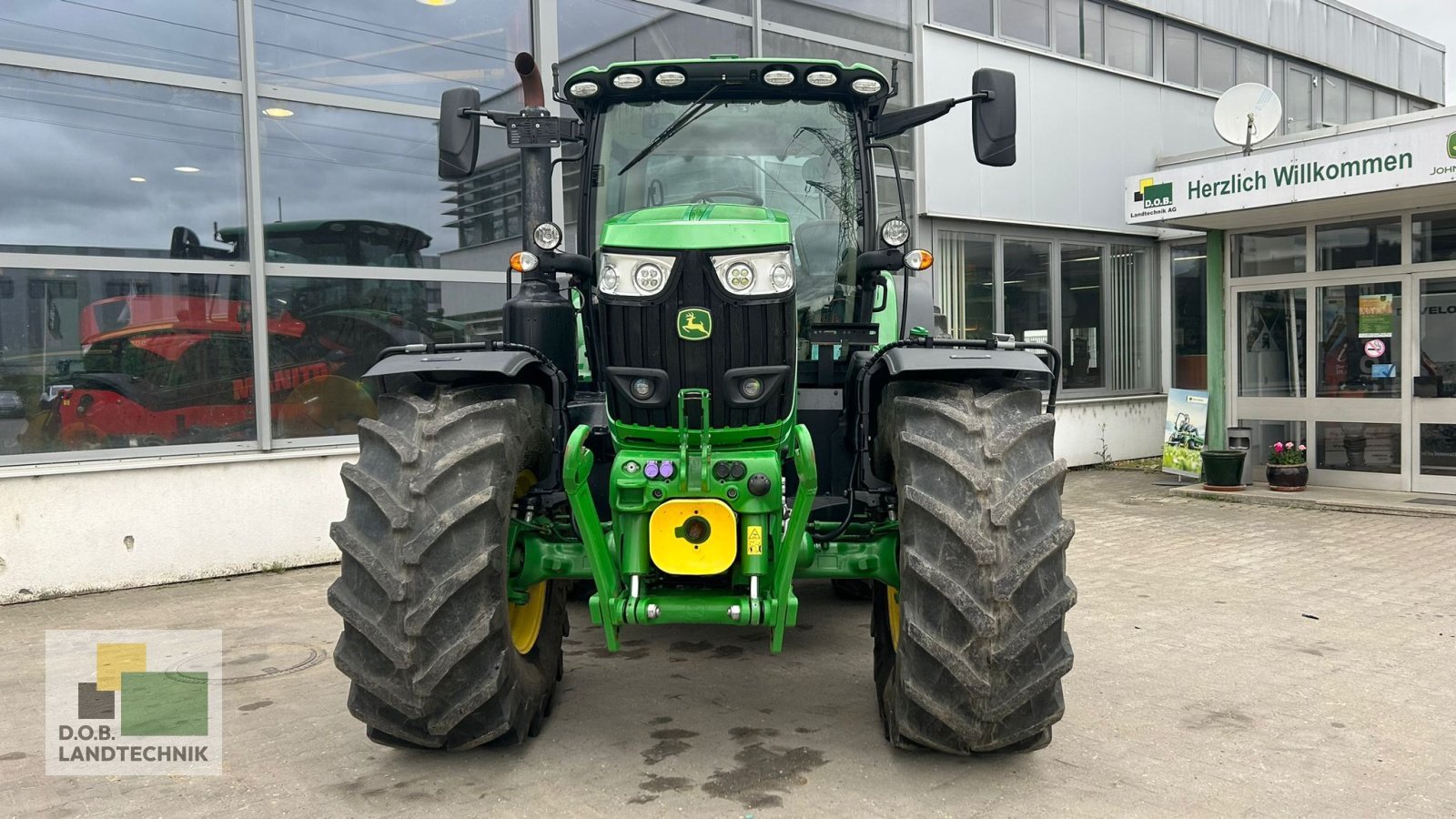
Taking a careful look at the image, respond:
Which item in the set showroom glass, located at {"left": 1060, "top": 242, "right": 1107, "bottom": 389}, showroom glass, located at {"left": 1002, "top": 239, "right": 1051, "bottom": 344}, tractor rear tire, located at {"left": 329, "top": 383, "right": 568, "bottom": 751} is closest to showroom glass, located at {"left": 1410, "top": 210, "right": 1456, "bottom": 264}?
showroom glass, located at {"left": 1002, "top": 239, "right": 1051, "bottom": 344}

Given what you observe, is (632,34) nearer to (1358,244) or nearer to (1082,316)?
(1082,316)

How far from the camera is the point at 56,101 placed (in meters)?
7.23

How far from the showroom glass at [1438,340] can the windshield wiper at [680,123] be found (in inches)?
354

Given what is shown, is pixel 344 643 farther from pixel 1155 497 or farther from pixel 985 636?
pixel 1155 497

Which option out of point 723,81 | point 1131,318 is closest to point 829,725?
point 723,81

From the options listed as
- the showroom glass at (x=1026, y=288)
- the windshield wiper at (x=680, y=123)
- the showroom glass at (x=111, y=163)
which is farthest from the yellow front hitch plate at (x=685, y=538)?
the showroom glass at (x=1026, y=288)

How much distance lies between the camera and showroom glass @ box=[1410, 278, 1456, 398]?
1031 centimetres

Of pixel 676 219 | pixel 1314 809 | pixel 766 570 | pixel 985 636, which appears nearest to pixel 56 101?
pixel 676 219

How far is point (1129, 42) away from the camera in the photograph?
14.2m

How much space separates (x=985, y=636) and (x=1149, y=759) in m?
1.06

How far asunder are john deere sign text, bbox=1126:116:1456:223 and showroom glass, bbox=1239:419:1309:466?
2.47 m

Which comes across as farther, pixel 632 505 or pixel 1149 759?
pixel 1149 759

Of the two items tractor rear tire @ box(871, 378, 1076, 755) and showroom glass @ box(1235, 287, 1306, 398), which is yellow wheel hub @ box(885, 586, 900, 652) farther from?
showroom glass @ box(1235, 287, 1306, 398)

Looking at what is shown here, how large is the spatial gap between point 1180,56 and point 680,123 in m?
12.8
